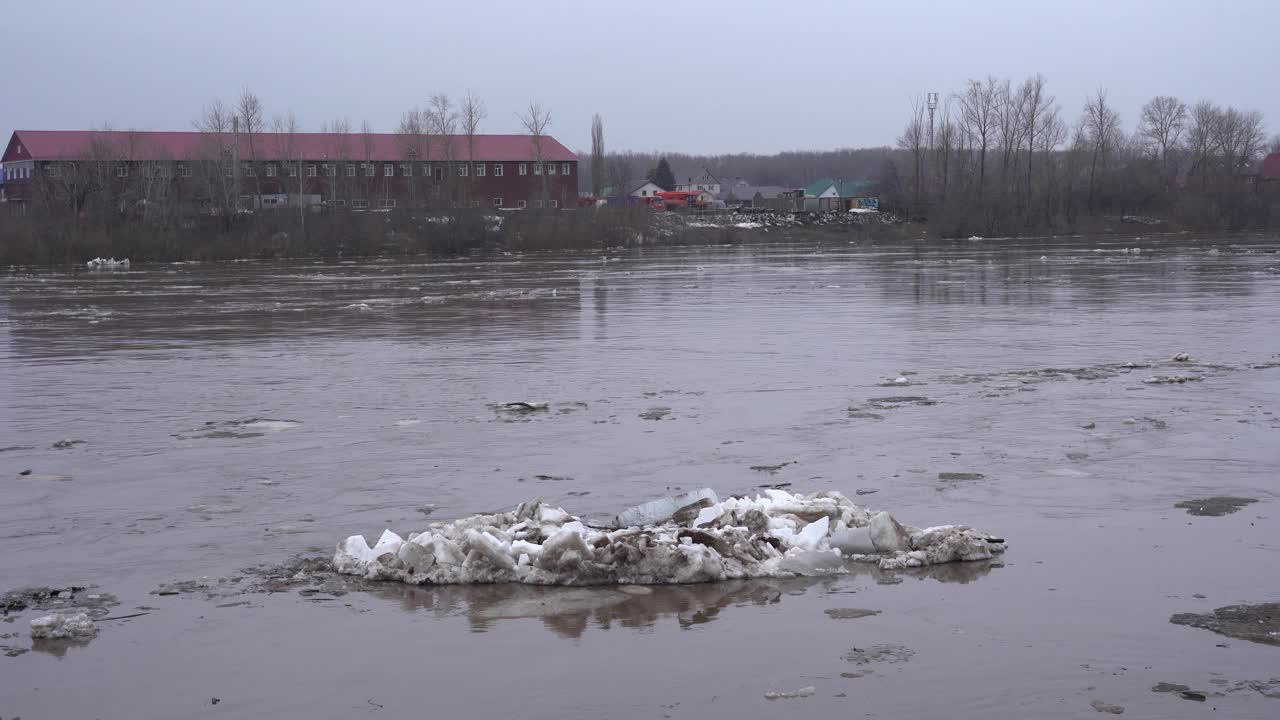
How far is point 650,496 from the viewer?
972 cm

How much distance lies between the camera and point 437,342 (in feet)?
72.3

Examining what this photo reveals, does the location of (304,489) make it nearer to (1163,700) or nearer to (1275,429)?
(1163,700)

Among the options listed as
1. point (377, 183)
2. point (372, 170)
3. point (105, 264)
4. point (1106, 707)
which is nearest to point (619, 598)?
point (1106, 707)

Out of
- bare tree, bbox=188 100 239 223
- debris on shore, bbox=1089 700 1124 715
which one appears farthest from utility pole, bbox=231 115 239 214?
debris on shore, bbox=1089 700 1124 715

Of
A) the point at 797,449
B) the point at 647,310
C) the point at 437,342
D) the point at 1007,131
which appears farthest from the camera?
the point at 1007,131

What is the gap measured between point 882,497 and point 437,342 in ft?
45.0

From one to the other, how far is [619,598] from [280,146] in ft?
325

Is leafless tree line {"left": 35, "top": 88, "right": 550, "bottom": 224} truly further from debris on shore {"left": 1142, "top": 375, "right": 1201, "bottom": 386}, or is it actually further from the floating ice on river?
debris on shore {"left": 1142, "top": 375, "right": 1201, "bottom": 386}

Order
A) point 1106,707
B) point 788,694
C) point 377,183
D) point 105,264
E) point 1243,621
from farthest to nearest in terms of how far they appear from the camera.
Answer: point 377,183 → point 105,264 → point 1243,621 → point 788,694 → point 1106,707

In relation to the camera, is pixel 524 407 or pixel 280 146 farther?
pixel 280 146

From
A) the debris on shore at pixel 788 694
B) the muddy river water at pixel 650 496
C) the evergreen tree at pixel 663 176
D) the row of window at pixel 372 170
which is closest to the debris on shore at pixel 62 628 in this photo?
the muddy river water at pixel 650 496

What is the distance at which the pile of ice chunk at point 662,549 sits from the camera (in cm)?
764

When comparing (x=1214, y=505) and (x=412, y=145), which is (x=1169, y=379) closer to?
(x=1214, y=505)

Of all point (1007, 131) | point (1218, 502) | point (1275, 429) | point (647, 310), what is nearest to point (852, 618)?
point (1218, 502)
